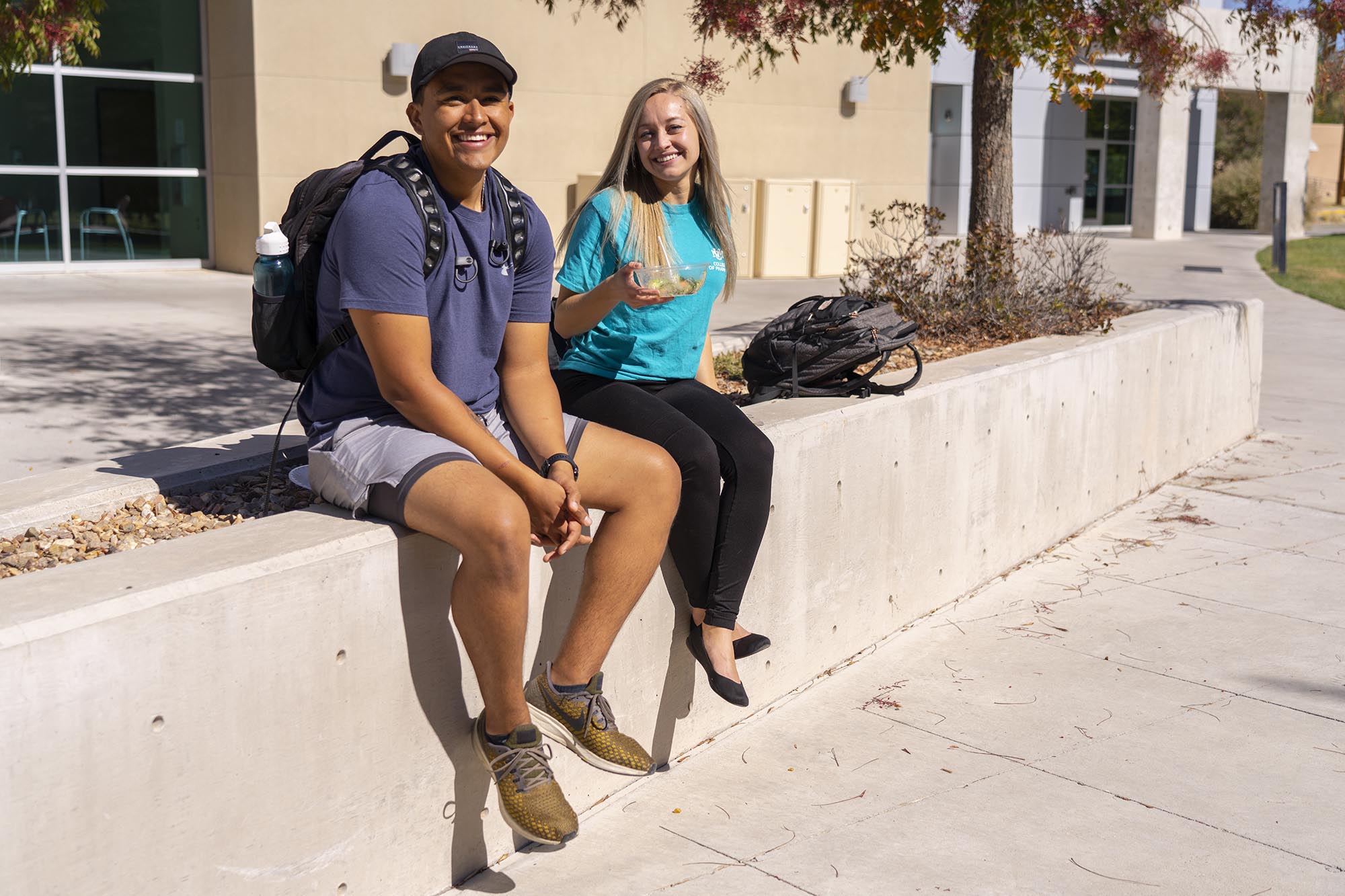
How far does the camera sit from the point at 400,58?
14.9 m

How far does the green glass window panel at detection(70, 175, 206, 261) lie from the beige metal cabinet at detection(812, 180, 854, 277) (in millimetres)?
7890

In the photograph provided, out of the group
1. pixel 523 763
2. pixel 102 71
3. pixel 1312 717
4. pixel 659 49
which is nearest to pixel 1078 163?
pixel 659 49

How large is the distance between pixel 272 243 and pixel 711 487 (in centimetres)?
133

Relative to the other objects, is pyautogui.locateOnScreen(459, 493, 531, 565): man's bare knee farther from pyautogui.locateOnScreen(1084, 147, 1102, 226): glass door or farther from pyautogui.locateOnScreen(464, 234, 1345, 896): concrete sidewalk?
pyautogui.locateOnScreen(1084, 147, 1102, 226): glass door

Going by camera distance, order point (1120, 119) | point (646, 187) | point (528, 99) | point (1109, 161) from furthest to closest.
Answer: point (1120, 119) → point (1109, 161) → point (528, 99) → point (646, 187)

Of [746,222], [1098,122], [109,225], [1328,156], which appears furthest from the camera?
[1328,156]

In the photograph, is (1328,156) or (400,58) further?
(1328,156)

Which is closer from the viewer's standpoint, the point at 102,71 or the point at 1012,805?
the point at 1012,805

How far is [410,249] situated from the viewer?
300cm

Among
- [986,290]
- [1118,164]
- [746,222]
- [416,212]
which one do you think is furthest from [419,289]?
[1118,164]

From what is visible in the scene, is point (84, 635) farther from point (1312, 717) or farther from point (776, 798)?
point (1312, 717)

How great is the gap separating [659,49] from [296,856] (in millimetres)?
15427

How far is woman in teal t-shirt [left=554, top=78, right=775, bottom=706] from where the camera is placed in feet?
12.1

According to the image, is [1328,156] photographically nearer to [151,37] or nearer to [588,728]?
[151,37]
